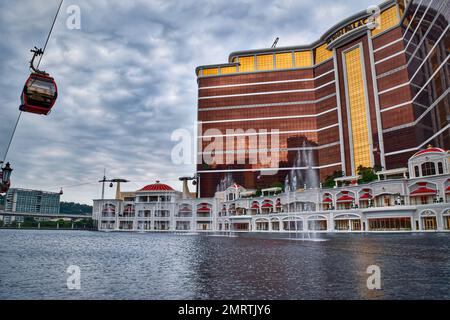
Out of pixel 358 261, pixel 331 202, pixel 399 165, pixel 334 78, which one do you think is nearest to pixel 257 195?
pixel 331 202

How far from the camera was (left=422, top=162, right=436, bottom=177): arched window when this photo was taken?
60469mm

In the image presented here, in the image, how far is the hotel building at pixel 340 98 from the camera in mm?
90062

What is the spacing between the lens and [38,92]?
12680 millimetres

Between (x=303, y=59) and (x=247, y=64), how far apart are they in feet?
76.5

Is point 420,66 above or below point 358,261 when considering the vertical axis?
above

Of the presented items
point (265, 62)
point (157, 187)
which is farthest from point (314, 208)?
point (265, 62)

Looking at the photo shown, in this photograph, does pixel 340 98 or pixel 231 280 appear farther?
pixel 340 98

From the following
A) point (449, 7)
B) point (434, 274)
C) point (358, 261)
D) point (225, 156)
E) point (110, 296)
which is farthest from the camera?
point (225, 156)

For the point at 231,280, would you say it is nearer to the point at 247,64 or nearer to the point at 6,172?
the point at 6,172

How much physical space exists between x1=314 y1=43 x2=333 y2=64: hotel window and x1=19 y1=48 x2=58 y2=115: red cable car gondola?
12745cm

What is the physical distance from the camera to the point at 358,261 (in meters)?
22.7

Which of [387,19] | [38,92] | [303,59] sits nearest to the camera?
[38,92]
